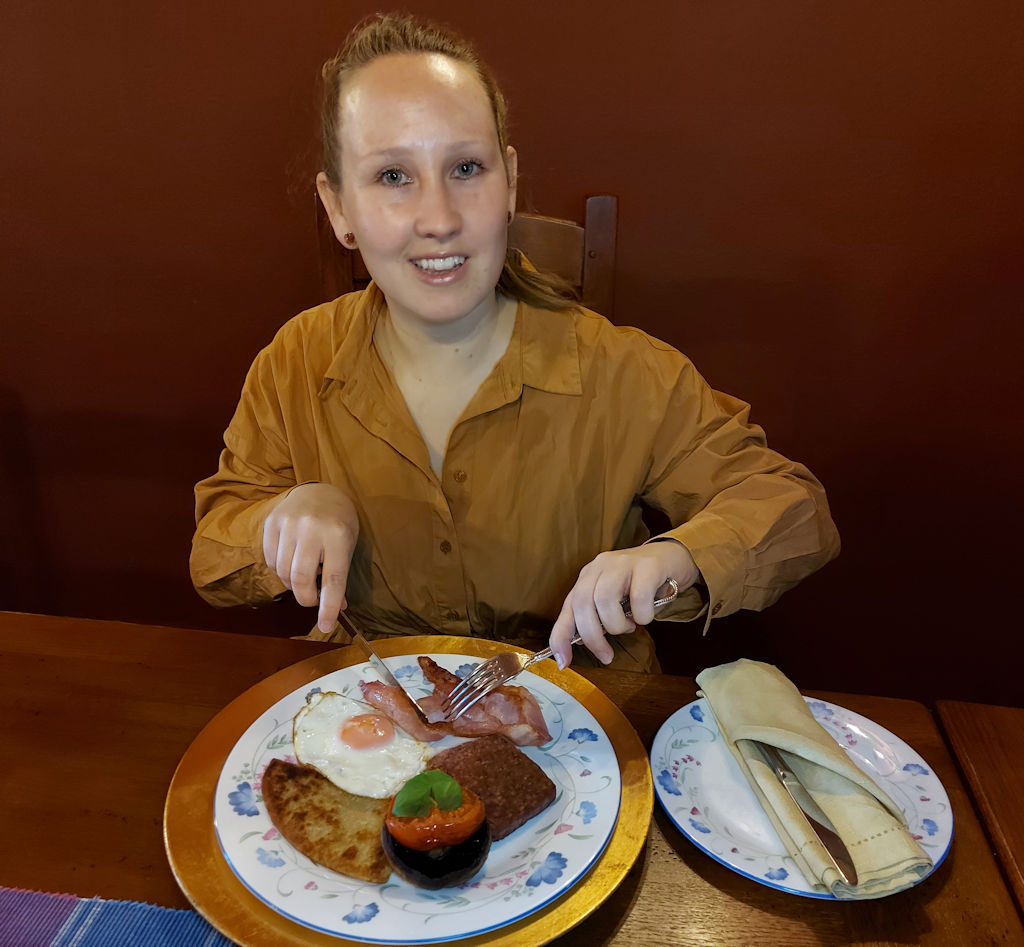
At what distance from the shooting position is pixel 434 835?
29.3 inches

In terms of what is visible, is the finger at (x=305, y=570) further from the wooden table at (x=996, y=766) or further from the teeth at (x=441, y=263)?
the wooden table at (x=996, y=766)

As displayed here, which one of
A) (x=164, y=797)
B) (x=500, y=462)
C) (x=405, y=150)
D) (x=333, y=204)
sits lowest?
(x=164, y=797)

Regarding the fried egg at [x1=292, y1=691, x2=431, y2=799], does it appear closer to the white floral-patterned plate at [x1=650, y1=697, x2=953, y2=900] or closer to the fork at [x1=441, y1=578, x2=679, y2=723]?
the fork at [x1=441, y1=578, x2=679, y2=723]

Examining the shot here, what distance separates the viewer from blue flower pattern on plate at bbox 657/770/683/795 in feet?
2.85

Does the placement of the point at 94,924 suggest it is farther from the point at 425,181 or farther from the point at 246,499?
the point at 425,181

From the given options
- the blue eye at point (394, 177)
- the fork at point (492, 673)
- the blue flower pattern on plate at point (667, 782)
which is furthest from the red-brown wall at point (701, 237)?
the blue flower pattern on plate at point (667, 782)

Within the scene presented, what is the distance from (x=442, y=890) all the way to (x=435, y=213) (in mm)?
844

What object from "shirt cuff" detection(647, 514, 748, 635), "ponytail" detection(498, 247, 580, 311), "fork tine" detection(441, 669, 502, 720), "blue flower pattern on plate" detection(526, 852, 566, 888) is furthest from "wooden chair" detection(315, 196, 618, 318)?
"blue flower pattern on plate" detection(526, 852, 566, 888)

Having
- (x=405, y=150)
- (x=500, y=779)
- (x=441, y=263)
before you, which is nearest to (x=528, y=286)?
(x=441, y=263)

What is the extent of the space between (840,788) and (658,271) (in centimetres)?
127

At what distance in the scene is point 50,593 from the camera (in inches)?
95.6

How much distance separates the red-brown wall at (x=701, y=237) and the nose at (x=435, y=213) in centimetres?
67

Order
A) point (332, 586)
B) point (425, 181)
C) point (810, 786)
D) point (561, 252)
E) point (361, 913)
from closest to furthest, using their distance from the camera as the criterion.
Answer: point (361, 913) < point (810, 786) < point (332, 586) < point (425, 181) < point (561, 252)

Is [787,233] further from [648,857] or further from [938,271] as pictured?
[648,857]
